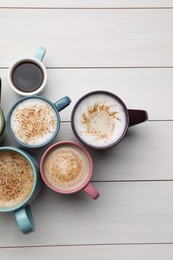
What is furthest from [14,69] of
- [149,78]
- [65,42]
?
[149,78]

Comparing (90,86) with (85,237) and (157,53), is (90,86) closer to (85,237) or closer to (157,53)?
(157,53)

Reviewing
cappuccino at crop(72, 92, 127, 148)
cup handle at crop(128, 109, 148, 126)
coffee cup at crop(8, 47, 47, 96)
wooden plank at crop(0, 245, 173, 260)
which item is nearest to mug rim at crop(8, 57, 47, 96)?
coffee cup at crop(8, 47, 47, 96)

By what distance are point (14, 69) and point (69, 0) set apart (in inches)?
8.7

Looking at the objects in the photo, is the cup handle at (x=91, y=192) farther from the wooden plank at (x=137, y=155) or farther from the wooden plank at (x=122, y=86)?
the wooden plank at (x=122, y=86)

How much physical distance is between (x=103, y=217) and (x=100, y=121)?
0.22 metres

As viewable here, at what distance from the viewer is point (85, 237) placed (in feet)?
2.60

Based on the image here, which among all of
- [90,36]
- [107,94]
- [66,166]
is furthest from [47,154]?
[90,36]

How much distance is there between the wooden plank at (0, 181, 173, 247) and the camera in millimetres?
790

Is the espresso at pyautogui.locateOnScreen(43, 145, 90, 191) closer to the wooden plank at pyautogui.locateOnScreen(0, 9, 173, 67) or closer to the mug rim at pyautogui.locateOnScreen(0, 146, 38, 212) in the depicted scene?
the mug rim at pyautogui.locateOnScreen(0, 146, 38, 212)

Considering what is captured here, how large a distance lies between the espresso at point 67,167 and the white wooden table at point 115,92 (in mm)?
54

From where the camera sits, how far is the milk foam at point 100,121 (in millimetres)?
768

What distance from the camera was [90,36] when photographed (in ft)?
2.79

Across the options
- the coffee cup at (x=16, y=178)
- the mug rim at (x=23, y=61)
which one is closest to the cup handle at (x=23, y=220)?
the coffee cup at (x=16, y=178)

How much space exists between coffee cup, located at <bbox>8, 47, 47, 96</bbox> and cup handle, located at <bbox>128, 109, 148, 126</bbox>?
208 mm
